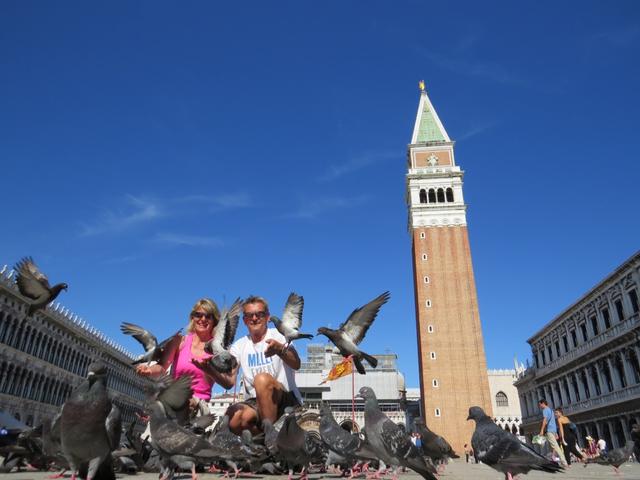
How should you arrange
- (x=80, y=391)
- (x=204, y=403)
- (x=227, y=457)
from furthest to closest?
(x=204, y=403), (x=227, y=457), (x=80, y=391)

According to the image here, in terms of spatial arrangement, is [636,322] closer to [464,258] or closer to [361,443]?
[464,258]

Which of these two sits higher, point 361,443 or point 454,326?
point 454,326

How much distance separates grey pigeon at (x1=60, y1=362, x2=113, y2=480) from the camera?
318 cm

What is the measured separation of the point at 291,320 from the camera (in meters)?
6.37

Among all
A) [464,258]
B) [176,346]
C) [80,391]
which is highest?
[464,258]

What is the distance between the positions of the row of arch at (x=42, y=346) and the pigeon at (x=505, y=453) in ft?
100.0

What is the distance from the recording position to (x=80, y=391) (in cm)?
328

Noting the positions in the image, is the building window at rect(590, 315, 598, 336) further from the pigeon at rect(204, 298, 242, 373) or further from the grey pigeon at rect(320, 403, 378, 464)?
the pigeon at rect(204, 298, 242, 373)

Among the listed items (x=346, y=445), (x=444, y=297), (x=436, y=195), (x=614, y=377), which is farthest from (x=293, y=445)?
(x=436, y=195)

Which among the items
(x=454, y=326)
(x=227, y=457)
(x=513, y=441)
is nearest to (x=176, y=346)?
(x=227, y=457)

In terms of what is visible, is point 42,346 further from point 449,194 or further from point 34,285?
point 449,194

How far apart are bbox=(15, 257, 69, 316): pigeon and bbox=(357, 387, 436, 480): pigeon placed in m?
5.84

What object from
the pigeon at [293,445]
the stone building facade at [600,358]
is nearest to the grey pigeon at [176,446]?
the pigeon at [293,445]

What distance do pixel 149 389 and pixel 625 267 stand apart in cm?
3228
